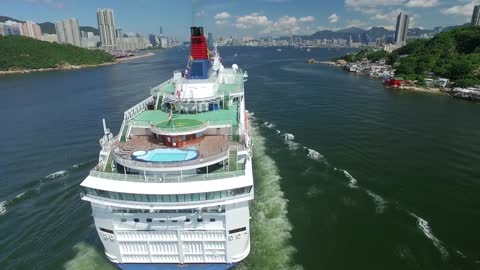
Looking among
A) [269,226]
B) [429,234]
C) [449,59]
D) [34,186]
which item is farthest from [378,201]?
[449,59]

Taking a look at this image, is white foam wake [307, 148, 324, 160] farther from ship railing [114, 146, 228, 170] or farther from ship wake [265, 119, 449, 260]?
ship railing [114, 146, 228, 170]

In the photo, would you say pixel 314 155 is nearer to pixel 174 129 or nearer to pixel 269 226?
pixel 269 226

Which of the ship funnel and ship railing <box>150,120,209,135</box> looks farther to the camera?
the ship funnel

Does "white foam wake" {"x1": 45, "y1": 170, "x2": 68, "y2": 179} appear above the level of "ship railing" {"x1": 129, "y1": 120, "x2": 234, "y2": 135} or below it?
below

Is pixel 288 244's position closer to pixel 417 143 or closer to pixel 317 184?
pixel 317 184

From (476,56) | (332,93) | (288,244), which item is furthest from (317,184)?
(476,56)

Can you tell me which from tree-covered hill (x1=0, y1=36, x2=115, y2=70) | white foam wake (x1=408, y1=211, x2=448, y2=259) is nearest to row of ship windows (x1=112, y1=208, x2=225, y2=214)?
white foam wake (x1=408, y1=211, x2=448, y2=259)
